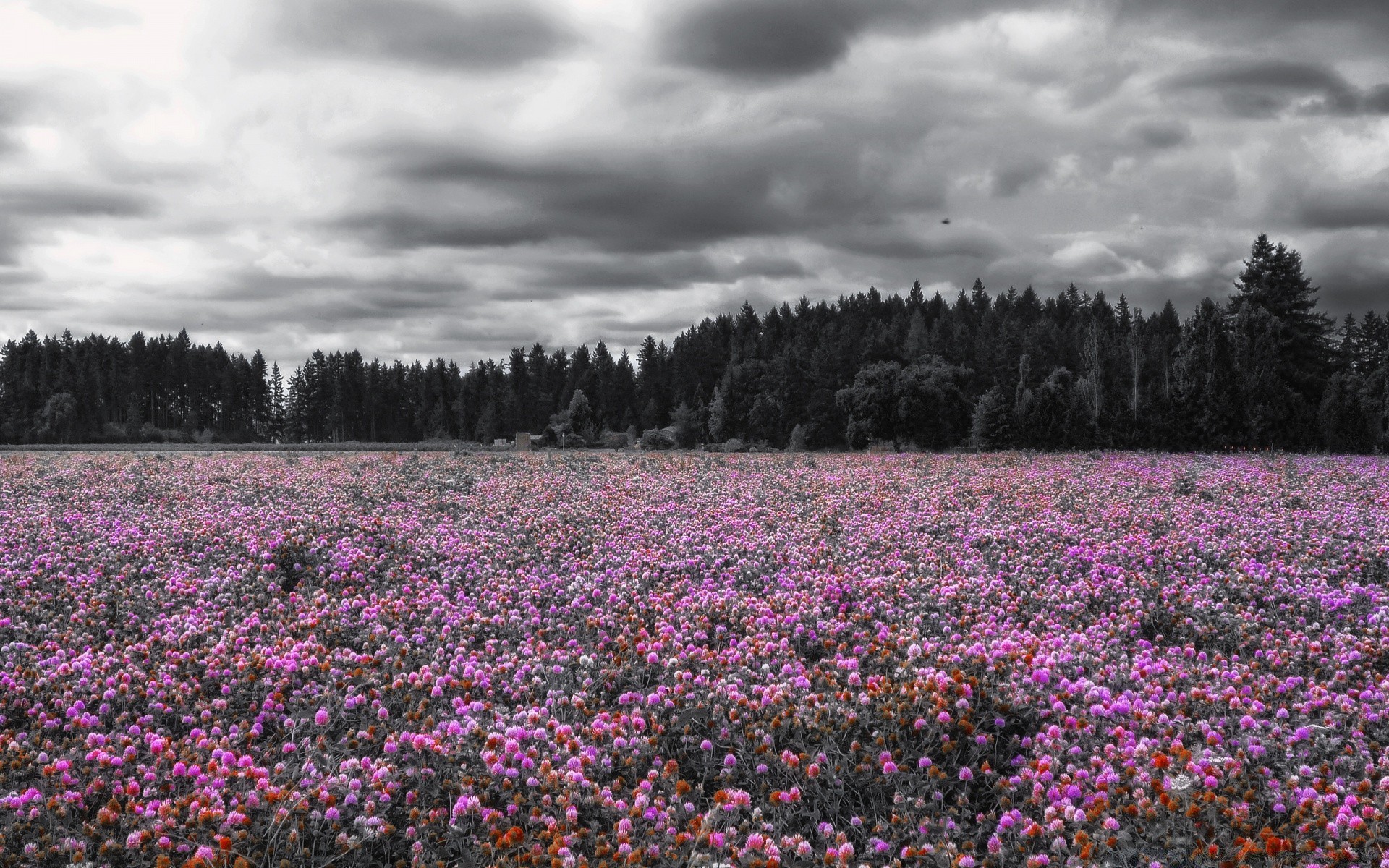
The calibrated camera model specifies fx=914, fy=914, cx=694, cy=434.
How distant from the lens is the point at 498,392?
139500mm

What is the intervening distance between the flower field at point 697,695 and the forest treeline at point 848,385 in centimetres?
4291

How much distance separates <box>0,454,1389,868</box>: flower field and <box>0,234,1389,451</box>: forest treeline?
4291cm

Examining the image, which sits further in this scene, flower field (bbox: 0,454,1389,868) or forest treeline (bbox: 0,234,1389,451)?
forest treeline (bbox: 0,234,1389,451)

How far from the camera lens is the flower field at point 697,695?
4172mm

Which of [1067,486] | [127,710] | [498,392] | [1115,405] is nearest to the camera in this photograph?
[127,710]

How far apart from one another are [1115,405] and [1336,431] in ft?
44.1

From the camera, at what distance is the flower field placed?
4172 millimetres

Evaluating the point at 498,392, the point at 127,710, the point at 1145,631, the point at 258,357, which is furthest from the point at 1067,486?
the point at 258,357

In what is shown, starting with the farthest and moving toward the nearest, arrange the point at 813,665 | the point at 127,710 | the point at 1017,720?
the point at 813,665 < the point at 127,710 < the point at 1017,720

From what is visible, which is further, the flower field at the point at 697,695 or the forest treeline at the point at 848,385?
the forest treeline at the point at 848,385

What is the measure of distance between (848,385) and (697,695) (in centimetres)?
8132

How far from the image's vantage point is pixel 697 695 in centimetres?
577

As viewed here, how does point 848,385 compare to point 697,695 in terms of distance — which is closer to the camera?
point 697,695

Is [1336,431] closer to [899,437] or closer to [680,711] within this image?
[899,437]
